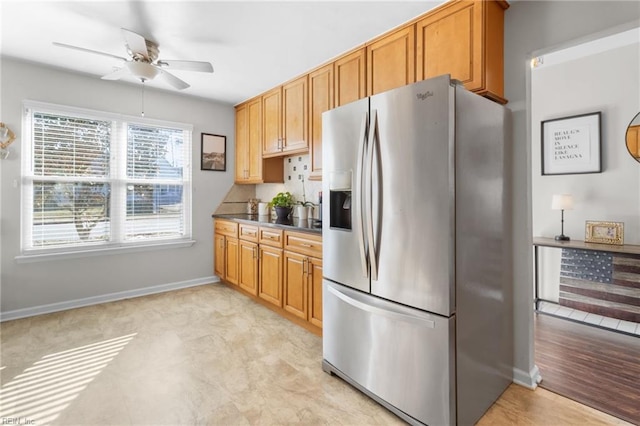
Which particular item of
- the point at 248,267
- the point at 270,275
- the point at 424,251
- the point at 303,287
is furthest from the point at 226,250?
the point at 424,251

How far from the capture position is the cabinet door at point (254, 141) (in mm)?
4055

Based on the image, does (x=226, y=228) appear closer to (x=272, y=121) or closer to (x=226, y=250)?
(x=226, y=250)

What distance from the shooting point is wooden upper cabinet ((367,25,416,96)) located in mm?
2297

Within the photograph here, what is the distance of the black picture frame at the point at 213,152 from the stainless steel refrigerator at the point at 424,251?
278 cm

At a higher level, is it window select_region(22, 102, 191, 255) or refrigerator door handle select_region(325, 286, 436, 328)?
window select_region(22, 102, 191, 255)

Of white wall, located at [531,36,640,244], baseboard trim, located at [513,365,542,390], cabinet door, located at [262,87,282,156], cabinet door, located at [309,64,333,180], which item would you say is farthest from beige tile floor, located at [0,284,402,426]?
white wall, located at [531,36,640,244]

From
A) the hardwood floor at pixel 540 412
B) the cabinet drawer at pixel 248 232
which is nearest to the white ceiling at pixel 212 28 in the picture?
the cabinet drawer at pixel 248 232

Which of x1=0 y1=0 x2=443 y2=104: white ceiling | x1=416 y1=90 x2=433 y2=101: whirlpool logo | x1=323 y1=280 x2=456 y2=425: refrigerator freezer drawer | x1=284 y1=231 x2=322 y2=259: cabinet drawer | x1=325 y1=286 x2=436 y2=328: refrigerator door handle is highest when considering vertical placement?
x1=0 y1=0 x2=443 y2=104: white ceiling

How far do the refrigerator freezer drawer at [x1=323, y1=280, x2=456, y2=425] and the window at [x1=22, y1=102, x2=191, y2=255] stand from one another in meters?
2.88

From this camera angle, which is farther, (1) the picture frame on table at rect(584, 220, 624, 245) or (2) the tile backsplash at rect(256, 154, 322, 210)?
(2) the tile backsplash at rect(256, 154, 322, 210)

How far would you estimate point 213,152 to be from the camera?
4434 mm

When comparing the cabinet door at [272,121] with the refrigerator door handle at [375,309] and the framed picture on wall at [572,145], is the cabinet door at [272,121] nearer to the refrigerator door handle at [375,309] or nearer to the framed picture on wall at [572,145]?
the refrigerator door handle at [375,309]

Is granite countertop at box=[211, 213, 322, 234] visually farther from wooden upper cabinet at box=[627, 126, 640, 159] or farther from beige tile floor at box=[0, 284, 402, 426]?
wooden upper cabinet at box=[627, 126, 640, 159]

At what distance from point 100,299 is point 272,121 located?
9.32 ft
